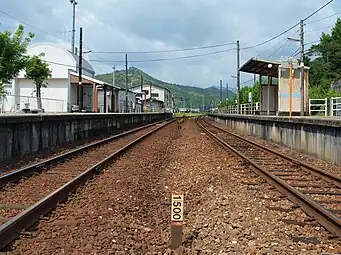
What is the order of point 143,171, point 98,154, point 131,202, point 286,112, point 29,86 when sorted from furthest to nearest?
1. point 29,86
2. point 286,112
3. point 98,154
4. point 143,171
5. point 131,202

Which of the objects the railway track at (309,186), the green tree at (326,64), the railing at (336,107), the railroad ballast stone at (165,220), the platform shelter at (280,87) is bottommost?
the railroad ballast stone at (165,220)

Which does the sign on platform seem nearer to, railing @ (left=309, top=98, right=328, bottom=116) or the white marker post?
the white marker post

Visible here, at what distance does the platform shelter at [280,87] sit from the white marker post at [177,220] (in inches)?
796

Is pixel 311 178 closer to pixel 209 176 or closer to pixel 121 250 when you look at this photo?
pixel 209 176

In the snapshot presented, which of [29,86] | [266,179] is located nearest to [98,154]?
[266,179]

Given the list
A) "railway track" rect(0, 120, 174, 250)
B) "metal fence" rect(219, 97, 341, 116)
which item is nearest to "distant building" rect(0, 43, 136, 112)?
"metal fence" rect(219, 97, 341, 116)

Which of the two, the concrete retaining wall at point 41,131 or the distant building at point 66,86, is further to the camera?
the distant building at point 66,86

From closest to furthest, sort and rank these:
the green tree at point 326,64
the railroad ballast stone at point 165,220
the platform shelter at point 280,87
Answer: the railroad ballast stone at point 165,220
the platform shelter at point 280,87
the green tree at point 326,64

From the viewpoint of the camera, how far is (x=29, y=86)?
187 feet

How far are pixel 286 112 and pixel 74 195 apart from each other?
75.5ft

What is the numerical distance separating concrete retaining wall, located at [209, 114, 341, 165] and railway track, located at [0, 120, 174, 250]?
6.87m

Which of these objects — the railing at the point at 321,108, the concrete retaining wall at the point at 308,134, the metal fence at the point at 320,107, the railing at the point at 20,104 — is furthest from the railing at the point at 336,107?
the railing at the point at 20,104

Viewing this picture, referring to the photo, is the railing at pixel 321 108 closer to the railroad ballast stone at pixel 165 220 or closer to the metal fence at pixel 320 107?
the metal fence at pixel 320 107

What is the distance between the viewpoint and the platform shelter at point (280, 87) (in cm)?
2805
